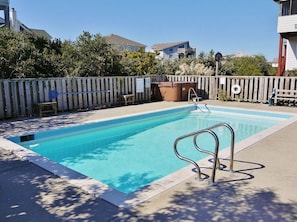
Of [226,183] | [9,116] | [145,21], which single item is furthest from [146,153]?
[145,21]

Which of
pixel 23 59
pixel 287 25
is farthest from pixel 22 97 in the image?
pixel 287 25

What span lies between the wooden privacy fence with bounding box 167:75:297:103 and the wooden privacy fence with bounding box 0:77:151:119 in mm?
2811

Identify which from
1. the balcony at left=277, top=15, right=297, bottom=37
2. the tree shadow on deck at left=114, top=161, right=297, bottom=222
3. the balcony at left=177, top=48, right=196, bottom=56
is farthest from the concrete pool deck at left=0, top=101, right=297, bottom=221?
the balcony at left=177, top=48, right=196, bottom=56

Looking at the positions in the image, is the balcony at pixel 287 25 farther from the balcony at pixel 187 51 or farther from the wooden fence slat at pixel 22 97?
the balcony at pixel 187 51

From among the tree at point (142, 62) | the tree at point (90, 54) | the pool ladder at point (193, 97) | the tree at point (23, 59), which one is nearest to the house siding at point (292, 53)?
Answer: the pool ladder at point (193, 97)

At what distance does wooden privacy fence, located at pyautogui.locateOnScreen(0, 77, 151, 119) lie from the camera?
330 inches

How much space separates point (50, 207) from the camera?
297 centimetres

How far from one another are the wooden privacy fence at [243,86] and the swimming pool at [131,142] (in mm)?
2059

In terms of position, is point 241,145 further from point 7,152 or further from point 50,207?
point 7,152

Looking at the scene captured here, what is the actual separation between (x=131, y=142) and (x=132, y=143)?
0.32 ft

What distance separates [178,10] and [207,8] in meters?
3.12

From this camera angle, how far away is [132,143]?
7.15 meters

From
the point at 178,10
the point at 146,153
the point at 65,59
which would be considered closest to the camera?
the point at 146,153

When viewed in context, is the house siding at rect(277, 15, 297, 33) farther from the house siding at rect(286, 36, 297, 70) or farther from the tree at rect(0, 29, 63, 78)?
the tree at rect(0, 29, 63, 78)
